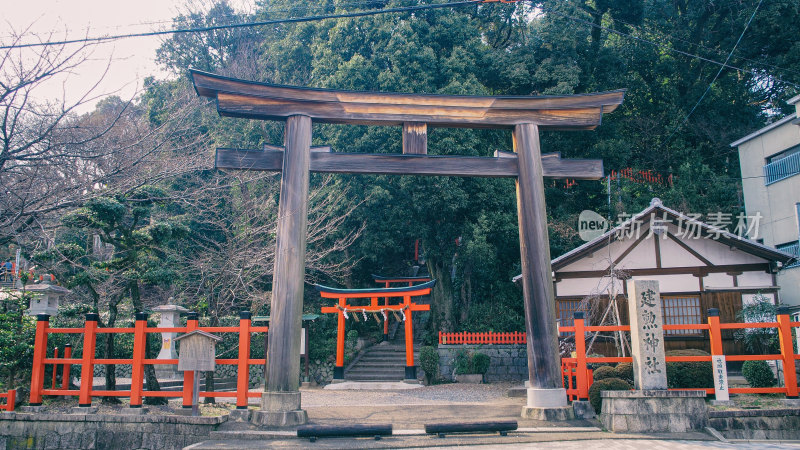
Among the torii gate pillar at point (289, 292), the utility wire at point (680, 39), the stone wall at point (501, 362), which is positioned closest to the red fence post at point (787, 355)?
the torii gate pillar at point (289, 292)

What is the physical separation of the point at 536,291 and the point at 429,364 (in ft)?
31.2

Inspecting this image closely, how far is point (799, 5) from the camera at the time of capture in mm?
22391

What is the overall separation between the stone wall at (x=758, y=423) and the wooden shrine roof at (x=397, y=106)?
572 centimetres

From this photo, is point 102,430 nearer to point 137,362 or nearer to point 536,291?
point 137,362

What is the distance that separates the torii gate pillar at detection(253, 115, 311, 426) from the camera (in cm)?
864

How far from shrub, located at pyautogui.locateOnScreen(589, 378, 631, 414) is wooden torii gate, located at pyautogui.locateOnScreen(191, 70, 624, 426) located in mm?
593

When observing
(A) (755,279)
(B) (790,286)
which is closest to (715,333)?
(A) (755,279)

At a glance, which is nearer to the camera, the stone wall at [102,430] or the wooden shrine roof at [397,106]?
the stone wall at [102,430]

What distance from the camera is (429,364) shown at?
18266 millimetres

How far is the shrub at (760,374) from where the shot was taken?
962 cm

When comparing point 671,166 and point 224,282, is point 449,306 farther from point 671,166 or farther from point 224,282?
point 671,166

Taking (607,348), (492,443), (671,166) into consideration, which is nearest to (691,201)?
(671,166)

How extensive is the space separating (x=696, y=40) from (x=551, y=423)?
23349mm

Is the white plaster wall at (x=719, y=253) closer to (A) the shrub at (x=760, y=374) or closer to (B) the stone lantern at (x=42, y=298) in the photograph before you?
(A) the shrub at (x=760, y=374)
